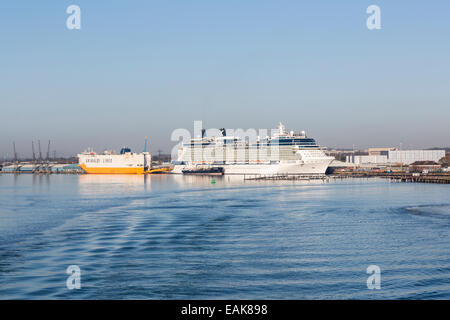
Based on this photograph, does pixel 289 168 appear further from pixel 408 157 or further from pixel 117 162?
pixel 408 157

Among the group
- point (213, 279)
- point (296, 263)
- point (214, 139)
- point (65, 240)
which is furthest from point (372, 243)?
point (214, 139)

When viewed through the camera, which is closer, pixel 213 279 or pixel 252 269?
pixel 213 279

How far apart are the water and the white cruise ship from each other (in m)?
39.4

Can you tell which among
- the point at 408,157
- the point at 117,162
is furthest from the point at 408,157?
the point at 117,162

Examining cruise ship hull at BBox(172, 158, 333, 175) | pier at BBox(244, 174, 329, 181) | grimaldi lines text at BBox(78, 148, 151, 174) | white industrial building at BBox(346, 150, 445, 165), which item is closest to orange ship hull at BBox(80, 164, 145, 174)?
grimaldi lines text at BBox(78, 148, 151, 174)

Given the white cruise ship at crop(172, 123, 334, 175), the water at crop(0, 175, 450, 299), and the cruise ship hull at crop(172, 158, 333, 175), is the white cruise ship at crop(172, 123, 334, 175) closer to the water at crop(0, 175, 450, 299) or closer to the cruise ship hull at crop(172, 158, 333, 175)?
the cruise ship hull at crop(172, 158, 333, 175)

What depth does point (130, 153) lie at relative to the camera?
94812mm

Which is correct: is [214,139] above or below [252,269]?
above

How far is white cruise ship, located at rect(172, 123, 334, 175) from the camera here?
65312mm

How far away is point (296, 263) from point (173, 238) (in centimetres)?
576

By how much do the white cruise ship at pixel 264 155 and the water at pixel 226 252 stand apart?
39.4 meters
